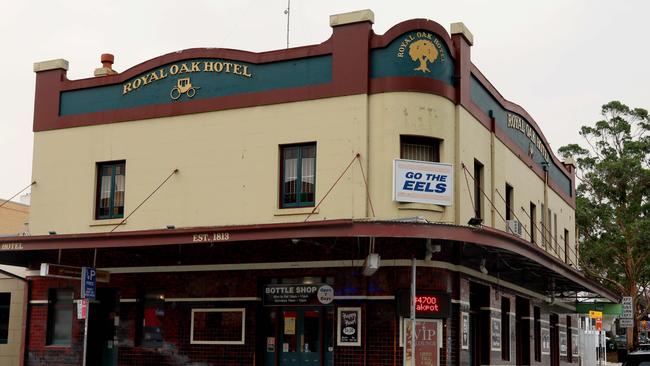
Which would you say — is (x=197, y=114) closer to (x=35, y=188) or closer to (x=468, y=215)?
(x=35, y=188)

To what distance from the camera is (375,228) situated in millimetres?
18125

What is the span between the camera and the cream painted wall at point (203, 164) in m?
21.2

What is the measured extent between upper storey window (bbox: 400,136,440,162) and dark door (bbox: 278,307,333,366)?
13.8 ft

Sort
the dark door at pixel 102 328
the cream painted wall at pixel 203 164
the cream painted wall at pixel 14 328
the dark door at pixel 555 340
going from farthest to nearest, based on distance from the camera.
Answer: the dark door at pixel 555 340 < the cream painted wall at pixel 14 328 < the dark door at pixel 102 328 < the cream painted wall at pixel 203 164

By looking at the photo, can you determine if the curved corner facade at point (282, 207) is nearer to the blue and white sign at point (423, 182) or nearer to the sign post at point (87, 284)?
the blue and white sign at point (423, 182)

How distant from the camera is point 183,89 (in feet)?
77.1

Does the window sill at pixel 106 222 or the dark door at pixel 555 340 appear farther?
the dark door at pixel 555 340

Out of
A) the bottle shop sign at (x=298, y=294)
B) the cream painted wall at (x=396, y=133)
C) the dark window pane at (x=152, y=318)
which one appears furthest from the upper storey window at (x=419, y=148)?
the dark window pane at (x=152, y=318)

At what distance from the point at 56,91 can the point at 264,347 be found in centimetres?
959

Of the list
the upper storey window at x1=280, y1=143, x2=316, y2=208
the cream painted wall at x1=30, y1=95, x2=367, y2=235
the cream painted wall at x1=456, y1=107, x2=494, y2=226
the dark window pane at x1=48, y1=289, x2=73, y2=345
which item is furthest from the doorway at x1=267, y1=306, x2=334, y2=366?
the dark window pane at x1=48, y1=289, x2=73, y2=345

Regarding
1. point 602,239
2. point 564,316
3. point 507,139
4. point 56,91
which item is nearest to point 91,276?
point 56,91

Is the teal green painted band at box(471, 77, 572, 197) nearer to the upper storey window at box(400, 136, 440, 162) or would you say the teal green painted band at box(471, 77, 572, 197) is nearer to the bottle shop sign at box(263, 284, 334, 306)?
the upper storey window at box(400, 136, 440, 162)

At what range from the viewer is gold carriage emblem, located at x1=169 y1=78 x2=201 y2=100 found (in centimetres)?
2339

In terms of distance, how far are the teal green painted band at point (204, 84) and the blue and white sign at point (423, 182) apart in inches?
118
